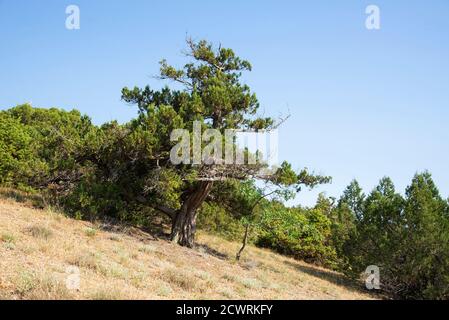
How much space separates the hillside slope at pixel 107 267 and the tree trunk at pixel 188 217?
3.80ft

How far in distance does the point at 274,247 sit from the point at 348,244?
10248 millimetres

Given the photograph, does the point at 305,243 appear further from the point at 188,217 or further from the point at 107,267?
the point at 107,267

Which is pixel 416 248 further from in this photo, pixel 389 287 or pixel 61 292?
pixel 61 292

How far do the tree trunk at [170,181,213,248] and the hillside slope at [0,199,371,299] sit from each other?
116cm

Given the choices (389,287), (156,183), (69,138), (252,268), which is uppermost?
(69,138)

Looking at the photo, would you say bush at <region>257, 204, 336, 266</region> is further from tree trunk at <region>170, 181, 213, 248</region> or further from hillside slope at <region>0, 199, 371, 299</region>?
hillside slope at <region>0, 199, 371, 299</region>

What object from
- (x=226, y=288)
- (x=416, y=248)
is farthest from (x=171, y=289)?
(x=416, y=248)

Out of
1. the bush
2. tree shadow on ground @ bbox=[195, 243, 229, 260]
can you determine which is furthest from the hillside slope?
the bush

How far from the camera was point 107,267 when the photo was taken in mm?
10000

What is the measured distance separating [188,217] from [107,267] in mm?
9618

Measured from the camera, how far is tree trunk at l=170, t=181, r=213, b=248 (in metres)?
19.2

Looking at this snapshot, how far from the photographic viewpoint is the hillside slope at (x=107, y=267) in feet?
25.9

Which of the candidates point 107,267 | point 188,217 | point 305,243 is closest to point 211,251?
point 188,217
